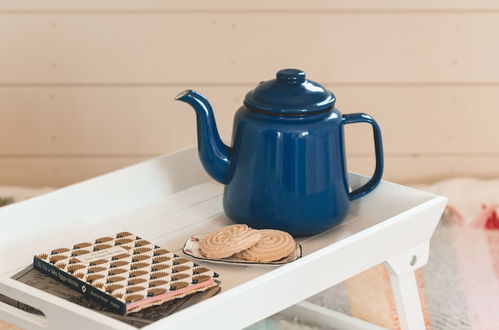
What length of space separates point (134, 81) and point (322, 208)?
90cm

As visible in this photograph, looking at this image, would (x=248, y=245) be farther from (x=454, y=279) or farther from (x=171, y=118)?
(x=171, y=118)

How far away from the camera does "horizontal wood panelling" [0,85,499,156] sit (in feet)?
6.72

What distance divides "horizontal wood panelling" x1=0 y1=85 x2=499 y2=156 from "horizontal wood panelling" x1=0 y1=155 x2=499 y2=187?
0.02 meters

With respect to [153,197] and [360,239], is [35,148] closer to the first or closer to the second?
[153,197]

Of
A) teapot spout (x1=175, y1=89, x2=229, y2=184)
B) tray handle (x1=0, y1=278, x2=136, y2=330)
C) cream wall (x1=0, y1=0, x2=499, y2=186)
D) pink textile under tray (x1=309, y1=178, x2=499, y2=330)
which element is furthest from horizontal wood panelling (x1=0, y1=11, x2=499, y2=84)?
tray handle (x1=0, y1=278, x2=136, y2=330)

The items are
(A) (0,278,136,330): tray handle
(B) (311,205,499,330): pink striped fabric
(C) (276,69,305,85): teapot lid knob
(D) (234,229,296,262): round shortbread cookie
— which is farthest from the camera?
(B) (311,205,499,330): pink striped fabric

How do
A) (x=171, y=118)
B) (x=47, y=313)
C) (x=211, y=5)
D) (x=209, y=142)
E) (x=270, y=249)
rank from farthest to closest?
(x=171, y=118), (x=211, y=5), (x=209, y=142), (x=270, y=249), (x=47, y=313)

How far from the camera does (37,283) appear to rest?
1094 mm

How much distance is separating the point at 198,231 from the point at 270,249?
180 millimetres

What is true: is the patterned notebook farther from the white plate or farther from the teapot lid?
the teapot lid

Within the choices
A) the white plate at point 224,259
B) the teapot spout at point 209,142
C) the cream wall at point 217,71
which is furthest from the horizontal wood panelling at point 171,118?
the white plate at point 224,259

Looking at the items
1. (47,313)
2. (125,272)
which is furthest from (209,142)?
(47,313)

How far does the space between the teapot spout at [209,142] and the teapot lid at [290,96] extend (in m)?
0.07

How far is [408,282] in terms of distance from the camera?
134 cm
